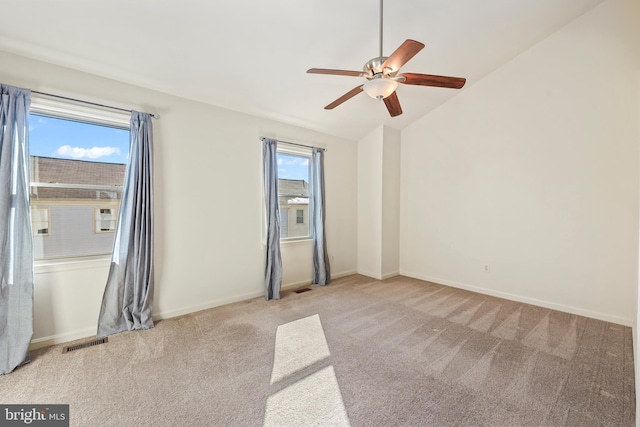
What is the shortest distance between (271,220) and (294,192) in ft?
2.72

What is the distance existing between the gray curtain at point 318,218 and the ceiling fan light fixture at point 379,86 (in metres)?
2.22

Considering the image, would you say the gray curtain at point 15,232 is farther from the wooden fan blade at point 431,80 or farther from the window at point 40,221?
the wooden fan blade at point 431,80

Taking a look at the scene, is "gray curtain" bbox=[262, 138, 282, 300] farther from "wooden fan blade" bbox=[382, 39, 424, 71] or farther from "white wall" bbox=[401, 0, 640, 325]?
"white wall" bbox=[401, 0, 640, 325]

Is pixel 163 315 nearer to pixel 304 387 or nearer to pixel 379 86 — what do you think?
pixel 304 387

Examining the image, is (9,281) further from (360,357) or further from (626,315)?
(626,315)

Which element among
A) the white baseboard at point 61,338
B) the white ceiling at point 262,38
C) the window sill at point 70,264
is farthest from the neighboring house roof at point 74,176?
the white baseboard at point 61,338

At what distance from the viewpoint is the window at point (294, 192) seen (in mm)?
4301

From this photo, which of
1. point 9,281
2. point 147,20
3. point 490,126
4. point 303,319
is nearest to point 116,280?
point 9,281

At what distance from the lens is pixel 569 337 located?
2703 millimetres

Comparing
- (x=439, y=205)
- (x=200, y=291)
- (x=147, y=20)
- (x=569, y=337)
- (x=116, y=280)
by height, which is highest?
(x=147, y=20)

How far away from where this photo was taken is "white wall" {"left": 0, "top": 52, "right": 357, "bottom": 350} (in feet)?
8.29

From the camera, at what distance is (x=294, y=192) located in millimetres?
4473

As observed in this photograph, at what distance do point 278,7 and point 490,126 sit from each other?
345 centimetres

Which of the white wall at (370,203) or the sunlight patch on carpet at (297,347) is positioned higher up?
the white wall at (370,203)
